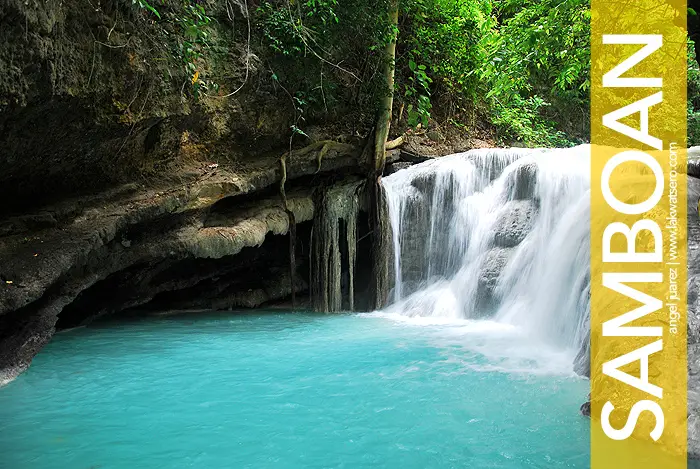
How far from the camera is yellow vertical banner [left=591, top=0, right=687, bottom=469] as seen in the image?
11.0 ft

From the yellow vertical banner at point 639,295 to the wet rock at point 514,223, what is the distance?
1606mm

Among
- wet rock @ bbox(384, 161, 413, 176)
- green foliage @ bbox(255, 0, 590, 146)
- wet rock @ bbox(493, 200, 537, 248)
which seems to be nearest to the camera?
green foliage @ bbox(255, 0, 590, 146)

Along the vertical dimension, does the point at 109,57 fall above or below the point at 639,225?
above

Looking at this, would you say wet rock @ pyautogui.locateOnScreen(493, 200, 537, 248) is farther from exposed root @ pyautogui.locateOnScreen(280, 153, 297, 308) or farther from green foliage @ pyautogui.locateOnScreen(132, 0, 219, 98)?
green foliage @ pyautogui.locateOnScreen(132, 0, 219, 98)

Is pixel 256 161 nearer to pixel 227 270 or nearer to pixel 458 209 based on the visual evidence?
pixel 227 270

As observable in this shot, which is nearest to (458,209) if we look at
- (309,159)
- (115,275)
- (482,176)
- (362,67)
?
(482,176)

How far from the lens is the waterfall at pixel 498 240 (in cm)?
664

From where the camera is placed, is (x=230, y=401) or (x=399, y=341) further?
(x=399, y=341)

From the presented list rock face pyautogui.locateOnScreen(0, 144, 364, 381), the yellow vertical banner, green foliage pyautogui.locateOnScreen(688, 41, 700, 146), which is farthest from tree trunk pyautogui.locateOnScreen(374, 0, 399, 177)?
green foliage pyautogui.locateOnScreen(688, 41, 700, 146)

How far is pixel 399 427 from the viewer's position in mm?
3811

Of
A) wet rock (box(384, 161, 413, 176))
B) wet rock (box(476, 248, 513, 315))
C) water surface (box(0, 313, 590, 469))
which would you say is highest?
wet rock (box(384, 161, 413, 176))

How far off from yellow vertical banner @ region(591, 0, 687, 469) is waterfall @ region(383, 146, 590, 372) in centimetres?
75

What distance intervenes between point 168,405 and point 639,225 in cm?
447

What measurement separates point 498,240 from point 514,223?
1.21 ft
